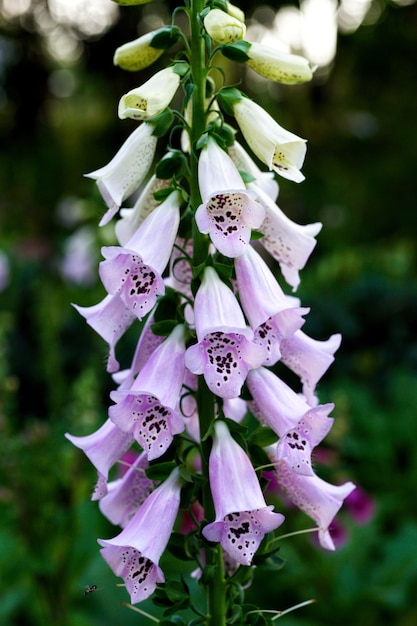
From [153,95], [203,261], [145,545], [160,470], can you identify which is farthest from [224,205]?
[145,545]

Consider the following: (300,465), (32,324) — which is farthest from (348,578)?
(32,324)

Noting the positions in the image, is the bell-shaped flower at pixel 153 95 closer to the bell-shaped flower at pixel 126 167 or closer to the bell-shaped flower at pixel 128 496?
the bell-shaped flower at pixel 126 167

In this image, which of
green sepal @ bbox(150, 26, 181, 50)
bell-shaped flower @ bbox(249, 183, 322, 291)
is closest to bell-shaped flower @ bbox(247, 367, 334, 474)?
bell-shaped flower @ bbox(249, 183, 322, 291)

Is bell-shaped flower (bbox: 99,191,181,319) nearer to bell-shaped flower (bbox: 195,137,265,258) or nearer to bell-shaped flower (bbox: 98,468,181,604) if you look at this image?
bell-shaped flower (bbox: 195,137,265,258)

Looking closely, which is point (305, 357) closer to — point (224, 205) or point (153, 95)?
point (224, 205)

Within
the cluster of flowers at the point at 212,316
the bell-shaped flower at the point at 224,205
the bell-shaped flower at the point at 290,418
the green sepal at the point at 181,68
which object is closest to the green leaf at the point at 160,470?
the cluster of flowers at the point at 212,316

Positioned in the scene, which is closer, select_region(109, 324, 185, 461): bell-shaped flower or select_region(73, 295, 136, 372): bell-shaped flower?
select_region(109, 324, 185, 461): bell-shaped flower
